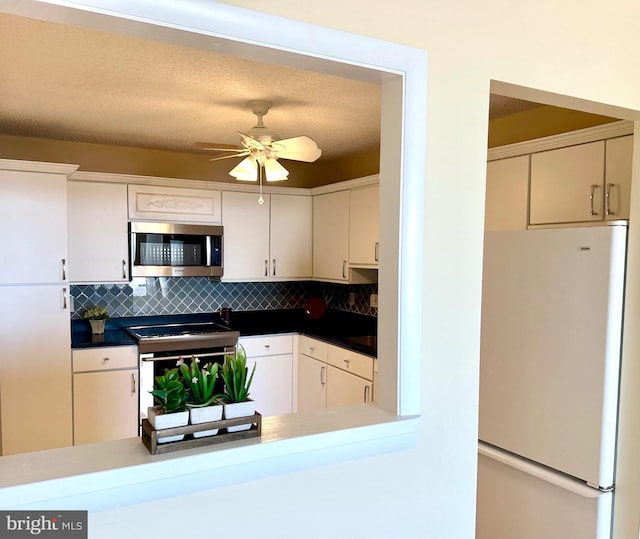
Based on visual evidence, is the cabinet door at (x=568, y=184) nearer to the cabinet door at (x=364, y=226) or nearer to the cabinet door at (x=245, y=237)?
the cabinet door at (x=364, y=226)

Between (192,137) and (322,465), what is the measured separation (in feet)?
9.31

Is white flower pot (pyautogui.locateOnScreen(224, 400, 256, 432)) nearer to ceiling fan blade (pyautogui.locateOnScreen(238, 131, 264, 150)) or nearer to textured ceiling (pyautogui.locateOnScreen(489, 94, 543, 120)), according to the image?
ceiling fan blade (pyautogui.locateOnScreen(238, 131, 264, 150))

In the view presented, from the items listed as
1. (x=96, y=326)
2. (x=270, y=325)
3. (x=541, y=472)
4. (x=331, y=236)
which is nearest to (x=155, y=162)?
(x=96, y=326)

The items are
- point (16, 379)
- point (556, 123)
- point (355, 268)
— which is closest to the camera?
point (556, 123)

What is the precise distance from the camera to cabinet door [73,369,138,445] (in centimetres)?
332

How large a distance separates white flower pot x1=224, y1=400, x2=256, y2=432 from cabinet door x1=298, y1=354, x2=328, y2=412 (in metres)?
2.59

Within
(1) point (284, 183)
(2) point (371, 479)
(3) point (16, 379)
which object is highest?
(1) point (284, 183)

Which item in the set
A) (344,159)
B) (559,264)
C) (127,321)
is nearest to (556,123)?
(559,264)

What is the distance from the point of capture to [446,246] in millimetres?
1423

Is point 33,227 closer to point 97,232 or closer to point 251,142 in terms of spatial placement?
point 97,232

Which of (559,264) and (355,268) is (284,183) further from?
(559,264)

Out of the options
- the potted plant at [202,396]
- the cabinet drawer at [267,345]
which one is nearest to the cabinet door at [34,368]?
the cabinet drawer at [267,345]

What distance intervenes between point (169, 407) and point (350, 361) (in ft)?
7.90

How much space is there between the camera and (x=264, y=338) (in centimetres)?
399
